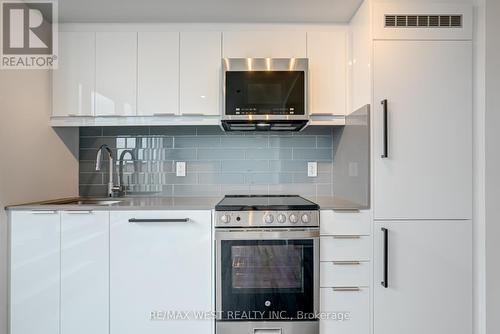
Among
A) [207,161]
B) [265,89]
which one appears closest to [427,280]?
[265,89]

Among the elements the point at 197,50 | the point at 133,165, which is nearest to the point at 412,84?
the point at 197,50

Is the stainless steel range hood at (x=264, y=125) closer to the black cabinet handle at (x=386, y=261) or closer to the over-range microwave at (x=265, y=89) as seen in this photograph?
the over-range microwave at (x=265, y=89)

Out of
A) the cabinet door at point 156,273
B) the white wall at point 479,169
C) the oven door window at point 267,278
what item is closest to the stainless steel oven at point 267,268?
the oven door window at point 267,278

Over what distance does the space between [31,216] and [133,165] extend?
821mm

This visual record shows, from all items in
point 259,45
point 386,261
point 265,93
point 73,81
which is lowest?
point 386,261

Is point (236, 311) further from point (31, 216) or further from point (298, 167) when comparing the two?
point (31, 216)

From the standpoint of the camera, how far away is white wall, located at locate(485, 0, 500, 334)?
5.66 ft

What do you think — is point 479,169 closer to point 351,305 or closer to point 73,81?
point 351,305

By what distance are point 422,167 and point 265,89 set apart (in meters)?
1.08

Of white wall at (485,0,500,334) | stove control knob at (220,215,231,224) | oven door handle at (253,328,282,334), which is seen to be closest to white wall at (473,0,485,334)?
white wall at (485,0,500,334)

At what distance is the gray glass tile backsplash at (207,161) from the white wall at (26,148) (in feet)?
0.97

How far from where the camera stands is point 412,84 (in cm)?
178

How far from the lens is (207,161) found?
245cm

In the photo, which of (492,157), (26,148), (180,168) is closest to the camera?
(492,157)
